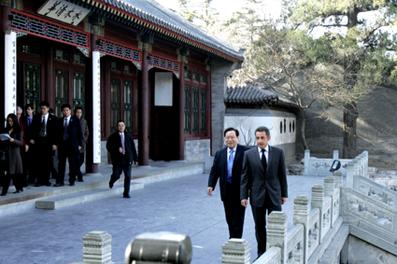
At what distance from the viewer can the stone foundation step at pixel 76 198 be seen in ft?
31.1

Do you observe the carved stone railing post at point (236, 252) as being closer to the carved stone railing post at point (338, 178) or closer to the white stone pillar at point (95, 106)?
the carved stone railing post at point (338, 178)

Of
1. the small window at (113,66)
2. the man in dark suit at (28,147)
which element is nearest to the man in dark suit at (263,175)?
the man in dark suit at (28,147)

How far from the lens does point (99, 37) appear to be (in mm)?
12375

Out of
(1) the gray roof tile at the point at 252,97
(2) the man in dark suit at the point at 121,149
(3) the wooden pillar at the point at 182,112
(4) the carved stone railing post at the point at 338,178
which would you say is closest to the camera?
(4) the carved stone railing post at the point at 338,178

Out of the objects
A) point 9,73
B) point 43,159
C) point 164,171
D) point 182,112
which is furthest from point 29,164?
point 182,112

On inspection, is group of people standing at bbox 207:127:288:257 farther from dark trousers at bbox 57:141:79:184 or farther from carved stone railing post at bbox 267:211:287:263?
dark trousers at bbox 57:141:79:184

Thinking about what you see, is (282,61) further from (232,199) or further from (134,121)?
(232,199)

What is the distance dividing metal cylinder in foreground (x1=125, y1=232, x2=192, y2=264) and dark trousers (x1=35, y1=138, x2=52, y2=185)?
884cm

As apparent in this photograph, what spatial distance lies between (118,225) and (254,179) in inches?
120

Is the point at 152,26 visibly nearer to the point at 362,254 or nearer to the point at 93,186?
the point at 93,186

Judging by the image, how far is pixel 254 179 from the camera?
6199 mm

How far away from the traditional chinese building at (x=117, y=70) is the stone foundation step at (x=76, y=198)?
3.35 feet

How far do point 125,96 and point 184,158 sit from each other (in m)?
2.99

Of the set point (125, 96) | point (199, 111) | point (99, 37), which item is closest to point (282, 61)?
point (199, 111)
